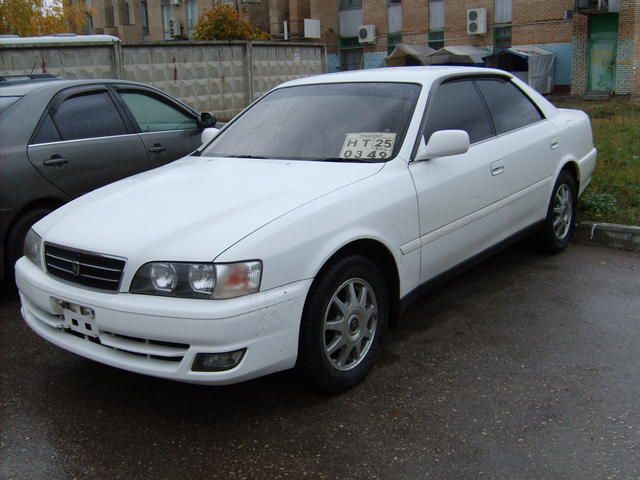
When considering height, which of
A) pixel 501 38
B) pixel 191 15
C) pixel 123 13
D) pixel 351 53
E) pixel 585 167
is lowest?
pixel 585 167

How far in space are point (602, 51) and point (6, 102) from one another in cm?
2691

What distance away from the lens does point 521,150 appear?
5.05 meters

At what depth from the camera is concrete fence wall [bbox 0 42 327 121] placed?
35.3ft

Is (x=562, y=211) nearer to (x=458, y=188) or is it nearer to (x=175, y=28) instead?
(x=458, y=188)

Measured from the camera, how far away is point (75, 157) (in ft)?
18.5

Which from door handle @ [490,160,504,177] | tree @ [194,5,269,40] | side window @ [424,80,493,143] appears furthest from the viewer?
tree @ [194,5,269,40]

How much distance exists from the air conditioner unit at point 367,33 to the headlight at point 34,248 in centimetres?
3247

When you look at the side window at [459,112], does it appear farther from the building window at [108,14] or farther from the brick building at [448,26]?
the building window at [108,14]

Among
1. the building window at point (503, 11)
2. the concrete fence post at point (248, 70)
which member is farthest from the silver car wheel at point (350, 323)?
the building window at point (503, 11)

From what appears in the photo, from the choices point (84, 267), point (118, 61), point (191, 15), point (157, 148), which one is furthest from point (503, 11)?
point (84, 267)

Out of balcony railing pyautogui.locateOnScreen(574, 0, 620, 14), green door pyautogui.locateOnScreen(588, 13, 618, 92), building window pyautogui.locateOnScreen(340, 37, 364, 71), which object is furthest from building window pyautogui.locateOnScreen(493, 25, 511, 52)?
building window pyautogui.locateOnScreen(340, 37, 364, 71)

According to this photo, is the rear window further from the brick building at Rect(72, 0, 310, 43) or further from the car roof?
the brick building at Rect(72, 0, 310, 43)

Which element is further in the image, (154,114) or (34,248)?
(154,114)

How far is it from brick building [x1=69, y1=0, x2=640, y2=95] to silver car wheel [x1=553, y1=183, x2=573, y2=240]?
21.2 m
